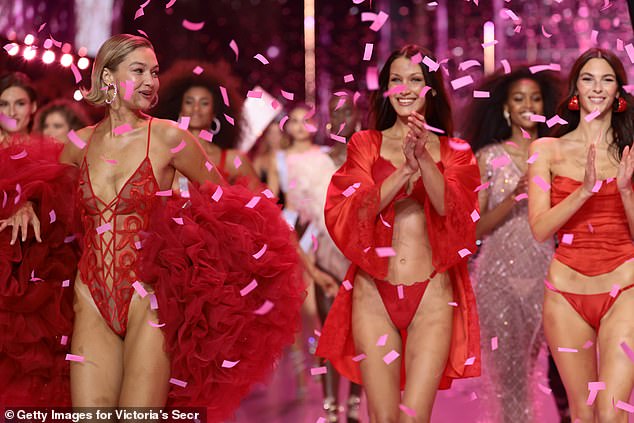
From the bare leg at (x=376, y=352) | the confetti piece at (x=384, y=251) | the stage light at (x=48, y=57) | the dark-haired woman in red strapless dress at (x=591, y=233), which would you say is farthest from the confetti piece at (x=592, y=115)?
the stage light at (x=48, y=57)

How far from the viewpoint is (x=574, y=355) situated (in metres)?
5.17

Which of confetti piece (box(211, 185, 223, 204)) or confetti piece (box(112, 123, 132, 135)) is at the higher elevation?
confetti piece (box(112, 123, 132, 135))

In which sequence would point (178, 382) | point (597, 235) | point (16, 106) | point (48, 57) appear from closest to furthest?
point (178, 382), point (597, 235), point (16, 106), point (48, 57)

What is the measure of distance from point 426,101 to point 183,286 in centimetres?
154

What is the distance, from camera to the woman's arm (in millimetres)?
5043

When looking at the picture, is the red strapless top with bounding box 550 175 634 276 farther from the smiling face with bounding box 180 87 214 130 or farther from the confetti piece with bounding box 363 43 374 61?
the smiling face with bounding box 180 87 214 130

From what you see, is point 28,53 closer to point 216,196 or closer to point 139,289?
point 216,196

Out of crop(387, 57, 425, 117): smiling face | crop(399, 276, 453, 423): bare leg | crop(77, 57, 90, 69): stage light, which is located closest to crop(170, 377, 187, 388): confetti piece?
crop(399, 276, 453, 423): bare leg

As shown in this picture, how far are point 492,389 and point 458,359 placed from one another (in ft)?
4.59

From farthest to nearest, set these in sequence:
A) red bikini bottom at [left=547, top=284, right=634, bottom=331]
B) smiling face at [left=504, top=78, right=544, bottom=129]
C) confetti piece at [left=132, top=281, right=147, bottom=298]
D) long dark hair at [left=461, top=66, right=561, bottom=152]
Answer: long dark hair at [left=461, top=66, right=561, bottom=152], smiling face at [left=504, top=78, right=544, bottom=129], red bikini bottom at [left=547, top=284, right=634, bottom=331], confetti piece at [left=132, top=281, right=147, bottom=298]

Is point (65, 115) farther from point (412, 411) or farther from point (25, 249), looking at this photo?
point (412, 411)

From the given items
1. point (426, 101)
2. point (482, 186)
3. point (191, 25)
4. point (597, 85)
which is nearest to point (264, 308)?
point (426, 101)

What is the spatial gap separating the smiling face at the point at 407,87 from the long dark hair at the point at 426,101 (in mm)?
32

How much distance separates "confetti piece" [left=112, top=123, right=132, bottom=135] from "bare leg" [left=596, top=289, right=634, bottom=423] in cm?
217
